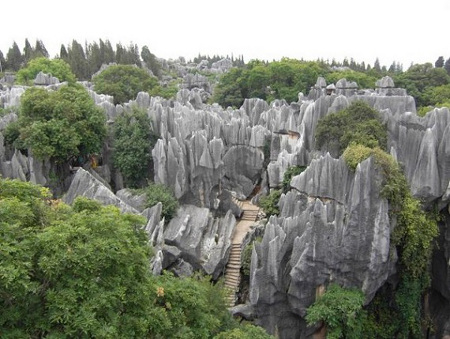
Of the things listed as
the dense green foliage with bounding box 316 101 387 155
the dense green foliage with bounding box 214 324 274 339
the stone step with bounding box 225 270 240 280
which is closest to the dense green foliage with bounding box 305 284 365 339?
the dense green foliage with bounding box 214 324 274 339

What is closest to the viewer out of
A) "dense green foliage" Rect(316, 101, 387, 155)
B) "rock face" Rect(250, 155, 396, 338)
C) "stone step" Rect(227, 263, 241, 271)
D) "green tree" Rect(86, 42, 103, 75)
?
"rock face" Rect(250, 155, 396, 338)

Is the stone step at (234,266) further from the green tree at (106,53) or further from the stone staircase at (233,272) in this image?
the green tree at (106,53)

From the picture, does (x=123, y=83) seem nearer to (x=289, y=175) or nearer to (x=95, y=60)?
(x=289, y=175)

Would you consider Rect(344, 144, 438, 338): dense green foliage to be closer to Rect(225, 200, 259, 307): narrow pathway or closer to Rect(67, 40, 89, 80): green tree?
Rect(225, 200, 259, 307): narrow pathway

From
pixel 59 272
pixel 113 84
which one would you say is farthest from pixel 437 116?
pixel 113 84

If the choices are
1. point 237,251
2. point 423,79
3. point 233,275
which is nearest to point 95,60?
point 423,79

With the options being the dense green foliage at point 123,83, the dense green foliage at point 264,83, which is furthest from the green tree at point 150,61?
the dense green foliage at point 264,83
